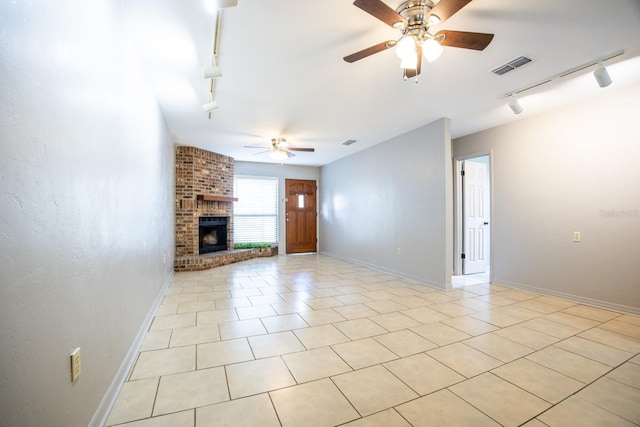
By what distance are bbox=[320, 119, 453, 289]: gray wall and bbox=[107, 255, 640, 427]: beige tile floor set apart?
0.89 m

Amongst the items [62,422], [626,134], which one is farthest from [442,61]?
[62,422]

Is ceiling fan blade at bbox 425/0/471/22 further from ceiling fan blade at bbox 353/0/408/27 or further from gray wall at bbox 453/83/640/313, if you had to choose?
gray wall at bbox 453/83/640/313

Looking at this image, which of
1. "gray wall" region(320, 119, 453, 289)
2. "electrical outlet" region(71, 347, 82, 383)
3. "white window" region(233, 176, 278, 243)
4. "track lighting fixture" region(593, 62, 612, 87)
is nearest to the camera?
"electrical outlet" region(71, 347, 82, 383)

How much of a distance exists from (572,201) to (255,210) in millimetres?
6278

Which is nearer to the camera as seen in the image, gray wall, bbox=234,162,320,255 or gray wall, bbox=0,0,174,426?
gray wall, bbox=0,0,174,426

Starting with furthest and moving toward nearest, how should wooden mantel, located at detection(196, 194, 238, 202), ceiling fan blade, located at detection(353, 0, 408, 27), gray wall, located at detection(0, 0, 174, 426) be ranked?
wooden mantel, located at detection(196, 194, 238, 202)
ceiling fan blade, located at detection(353, 0, 408, 27)
gray wall, located at detection(0, 0, 174, 426)

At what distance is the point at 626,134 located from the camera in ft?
10.1

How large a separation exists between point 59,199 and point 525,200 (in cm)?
491

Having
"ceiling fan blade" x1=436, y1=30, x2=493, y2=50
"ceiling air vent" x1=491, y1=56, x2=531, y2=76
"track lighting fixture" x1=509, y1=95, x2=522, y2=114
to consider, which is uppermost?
"ceiling air vent" x1=491, y1=56, x2=531, y2=76

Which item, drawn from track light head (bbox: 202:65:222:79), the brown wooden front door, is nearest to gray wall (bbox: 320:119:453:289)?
the brown wooden front door

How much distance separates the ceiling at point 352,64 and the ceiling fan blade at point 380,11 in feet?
0.61

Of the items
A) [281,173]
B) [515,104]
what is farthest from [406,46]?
[281,173]

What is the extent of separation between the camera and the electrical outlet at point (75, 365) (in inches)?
45.9

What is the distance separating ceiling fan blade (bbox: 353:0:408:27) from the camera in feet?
5.03
